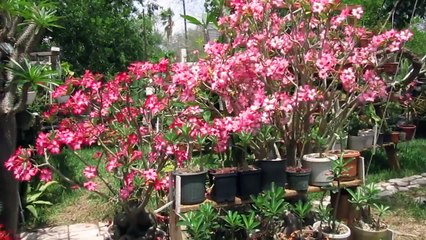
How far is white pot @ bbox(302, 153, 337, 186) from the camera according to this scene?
9.60ft

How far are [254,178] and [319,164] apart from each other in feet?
1.57

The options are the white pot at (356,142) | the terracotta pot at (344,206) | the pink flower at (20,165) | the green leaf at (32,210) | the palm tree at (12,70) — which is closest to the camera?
the palm tree at (12,70)

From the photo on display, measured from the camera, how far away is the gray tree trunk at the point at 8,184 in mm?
2406

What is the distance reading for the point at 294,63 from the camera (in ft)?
9.98

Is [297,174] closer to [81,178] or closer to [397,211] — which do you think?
[397,211]

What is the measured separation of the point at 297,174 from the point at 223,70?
2.71 ft

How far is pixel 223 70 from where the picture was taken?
2785 millimetres

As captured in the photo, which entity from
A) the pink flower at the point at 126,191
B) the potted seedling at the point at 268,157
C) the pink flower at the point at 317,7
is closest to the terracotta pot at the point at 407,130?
the potted seedling at the point at 268,157

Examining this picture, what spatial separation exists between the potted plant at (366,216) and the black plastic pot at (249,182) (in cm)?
61

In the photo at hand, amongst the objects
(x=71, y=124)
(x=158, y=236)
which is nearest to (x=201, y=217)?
(x=158, y=236)

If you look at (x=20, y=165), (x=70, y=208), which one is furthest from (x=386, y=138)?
(x=20, y=165)

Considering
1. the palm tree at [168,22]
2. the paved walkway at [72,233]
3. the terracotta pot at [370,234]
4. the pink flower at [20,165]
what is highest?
the palm tree at [168,22]

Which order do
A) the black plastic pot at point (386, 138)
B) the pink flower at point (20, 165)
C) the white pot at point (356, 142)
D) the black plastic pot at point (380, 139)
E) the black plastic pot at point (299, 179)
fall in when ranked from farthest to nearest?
the black plastic pot at point (386, 138)
the black plastic pot at point (380, 139)
the white pot at point (356, 142)
the black plastic pot at point (299, 179)
the pink flower at point (20, 165)

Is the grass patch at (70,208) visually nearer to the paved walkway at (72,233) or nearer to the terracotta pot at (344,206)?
the paved walkway at (72,233)
